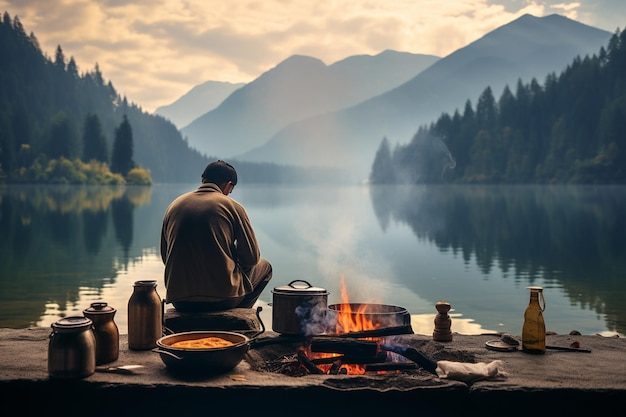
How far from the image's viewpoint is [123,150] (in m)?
130

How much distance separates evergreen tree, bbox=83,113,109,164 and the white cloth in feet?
454

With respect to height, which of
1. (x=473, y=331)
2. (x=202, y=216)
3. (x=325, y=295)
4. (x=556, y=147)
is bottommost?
(x=473, y=331)

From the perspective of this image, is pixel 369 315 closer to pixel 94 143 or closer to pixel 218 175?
pixel 218 175

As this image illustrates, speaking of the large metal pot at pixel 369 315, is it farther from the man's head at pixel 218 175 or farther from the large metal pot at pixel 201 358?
the man's head at pixel 218 175

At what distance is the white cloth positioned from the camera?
570 cm

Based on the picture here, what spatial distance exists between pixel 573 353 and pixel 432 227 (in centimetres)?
3517

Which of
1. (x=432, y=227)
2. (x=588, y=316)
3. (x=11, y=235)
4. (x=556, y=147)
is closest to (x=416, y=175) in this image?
(x=556, y=147)

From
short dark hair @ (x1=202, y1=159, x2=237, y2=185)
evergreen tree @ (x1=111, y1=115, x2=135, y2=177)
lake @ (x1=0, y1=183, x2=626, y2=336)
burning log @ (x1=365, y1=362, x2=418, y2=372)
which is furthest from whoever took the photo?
evergreen tree @ (x1=111, y1=115, x2=135, y2=177)

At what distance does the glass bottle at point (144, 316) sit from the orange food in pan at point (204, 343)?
669 mm

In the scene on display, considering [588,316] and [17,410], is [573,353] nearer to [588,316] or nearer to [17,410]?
[17,410]

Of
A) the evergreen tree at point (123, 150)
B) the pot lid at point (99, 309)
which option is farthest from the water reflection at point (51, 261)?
the evergreen tree at point (123, 150)

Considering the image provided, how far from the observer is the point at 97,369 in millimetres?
5910

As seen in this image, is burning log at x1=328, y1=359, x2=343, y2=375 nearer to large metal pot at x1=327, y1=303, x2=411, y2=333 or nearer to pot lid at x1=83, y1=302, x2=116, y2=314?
large metal pot at x1=327, y1=303, x2=411, y2=333

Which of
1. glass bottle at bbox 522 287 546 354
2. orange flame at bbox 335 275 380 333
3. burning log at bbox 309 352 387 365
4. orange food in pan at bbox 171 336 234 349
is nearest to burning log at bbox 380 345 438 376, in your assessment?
burning log at bbox 309 352 387 365
